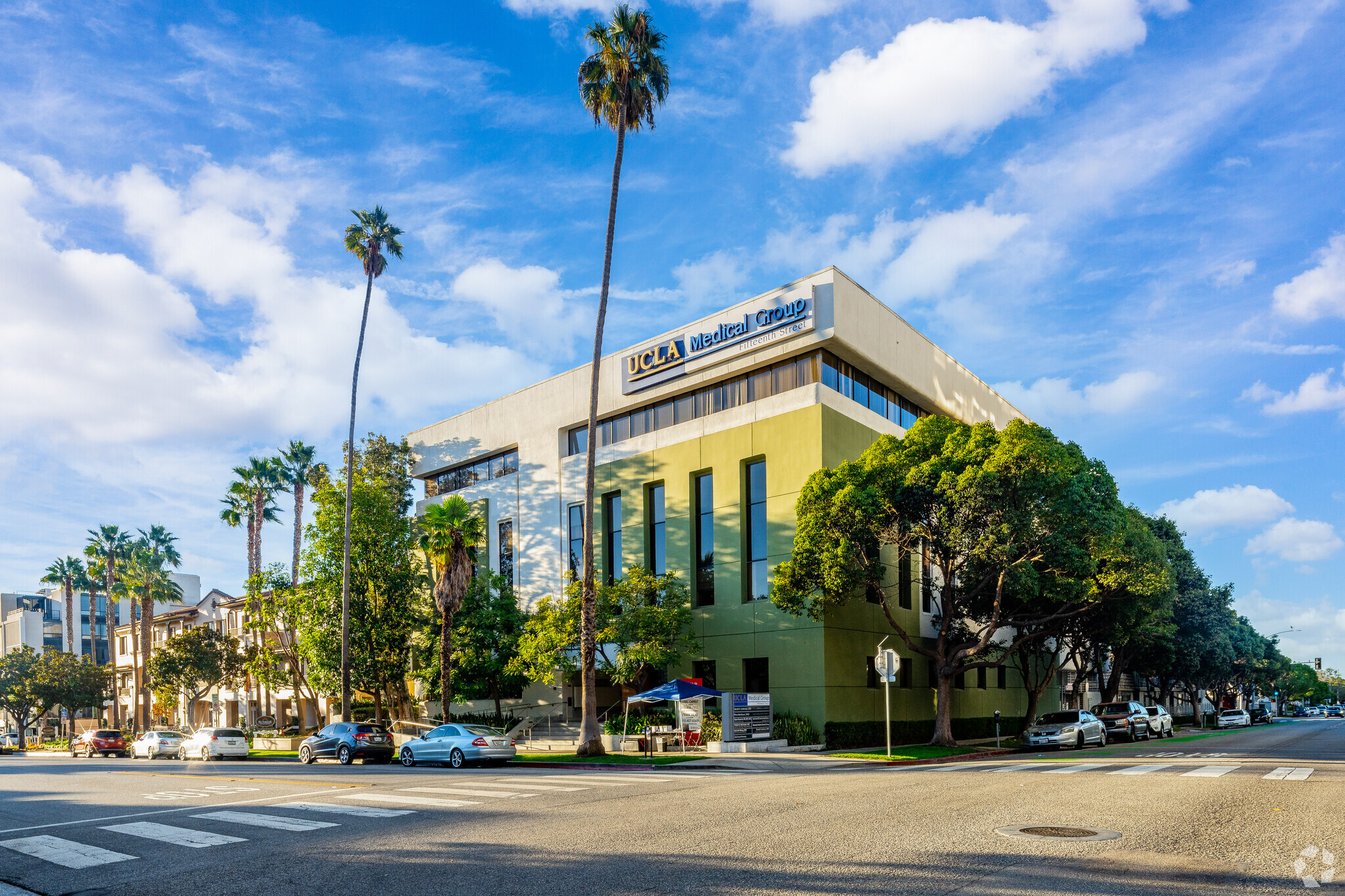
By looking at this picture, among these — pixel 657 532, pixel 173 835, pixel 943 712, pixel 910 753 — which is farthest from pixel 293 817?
pixel 657 532

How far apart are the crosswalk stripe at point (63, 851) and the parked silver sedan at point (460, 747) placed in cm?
1451

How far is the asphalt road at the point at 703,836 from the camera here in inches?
332

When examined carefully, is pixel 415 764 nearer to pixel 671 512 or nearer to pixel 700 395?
pixel 671 512

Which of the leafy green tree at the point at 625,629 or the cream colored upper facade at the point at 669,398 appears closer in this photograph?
the leafy green tree at the point at 625,629

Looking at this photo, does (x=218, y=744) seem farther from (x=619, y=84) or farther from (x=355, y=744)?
(x=619, y=84)

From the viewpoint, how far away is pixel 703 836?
1067 centimetres

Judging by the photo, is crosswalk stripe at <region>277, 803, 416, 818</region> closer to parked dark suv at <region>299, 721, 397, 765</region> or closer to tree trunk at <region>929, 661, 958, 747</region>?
parked dark suv at <region>299, 721, 397, 765</region>

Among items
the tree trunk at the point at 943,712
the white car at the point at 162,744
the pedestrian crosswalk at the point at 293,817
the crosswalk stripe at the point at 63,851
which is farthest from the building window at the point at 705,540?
the crosswalk stripe at the point at 63,851

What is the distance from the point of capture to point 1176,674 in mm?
62062

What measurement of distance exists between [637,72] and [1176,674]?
52.2 metres

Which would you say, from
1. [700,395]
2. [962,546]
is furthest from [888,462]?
[700,395]

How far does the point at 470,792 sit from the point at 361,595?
30379mm

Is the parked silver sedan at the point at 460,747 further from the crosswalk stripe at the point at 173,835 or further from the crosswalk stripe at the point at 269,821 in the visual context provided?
the crosswalk stripe at the point at 173,835

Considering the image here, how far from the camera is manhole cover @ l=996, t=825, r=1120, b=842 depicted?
400 inches
